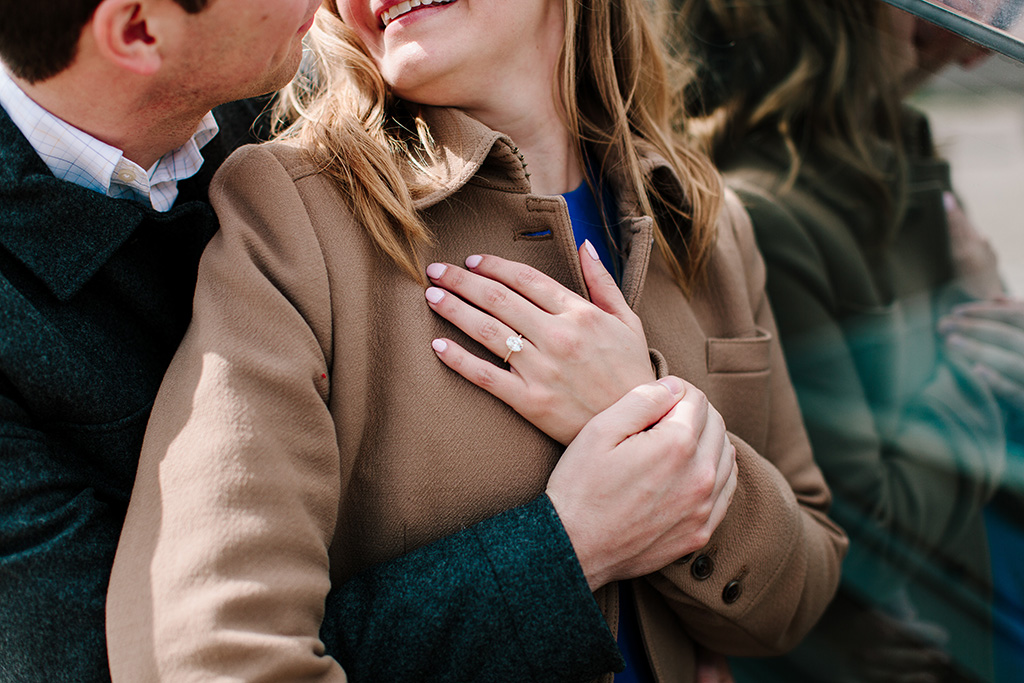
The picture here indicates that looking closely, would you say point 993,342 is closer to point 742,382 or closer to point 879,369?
point 879,369

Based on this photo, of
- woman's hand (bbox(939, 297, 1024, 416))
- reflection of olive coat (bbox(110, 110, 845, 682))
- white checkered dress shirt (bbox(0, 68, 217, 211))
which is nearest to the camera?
reflection of olive coat (bbox(110, 110, 845, 682))

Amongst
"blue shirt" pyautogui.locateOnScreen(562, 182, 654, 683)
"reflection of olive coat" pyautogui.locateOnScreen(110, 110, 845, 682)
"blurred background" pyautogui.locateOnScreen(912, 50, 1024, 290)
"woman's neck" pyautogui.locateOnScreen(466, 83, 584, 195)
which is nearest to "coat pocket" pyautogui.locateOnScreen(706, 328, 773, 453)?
"reflection of olive coat" pyautogui.locateOnScreen(110, 110, 845, 682)

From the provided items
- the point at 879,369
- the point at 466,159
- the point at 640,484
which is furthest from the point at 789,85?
the point at 640,484

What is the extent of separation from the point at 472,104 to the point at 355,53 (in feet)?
0.83

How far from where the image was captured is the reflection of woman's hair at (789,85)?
2.27 m

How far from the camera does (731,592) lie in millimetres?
1413

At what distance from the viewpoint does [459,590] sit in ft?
3.79

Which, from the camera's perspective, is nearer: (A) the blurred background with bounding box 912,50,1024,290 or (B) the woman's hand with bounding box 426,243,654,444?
(B) the woman's hand with bounding box 426,243,654,444

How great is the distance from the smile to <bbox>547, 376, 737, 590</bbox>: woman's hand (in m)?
0.79

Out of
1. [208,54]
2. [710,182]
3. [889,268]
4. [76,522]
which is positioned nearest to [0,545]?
[76,522]

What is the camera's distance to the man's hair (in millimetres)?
1048

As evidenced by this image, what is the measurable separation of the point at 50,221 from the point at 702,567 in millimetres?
1200

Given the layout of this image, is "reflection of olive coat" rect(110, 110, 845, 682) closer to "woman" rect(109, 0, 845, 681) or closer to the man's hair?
"woman" rect(109, 0, 845, 681)

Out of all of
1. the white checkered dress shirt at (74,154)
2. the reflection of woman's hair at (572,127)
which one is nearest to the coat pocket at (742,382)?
the reflection of woman's hair at (572,127)
